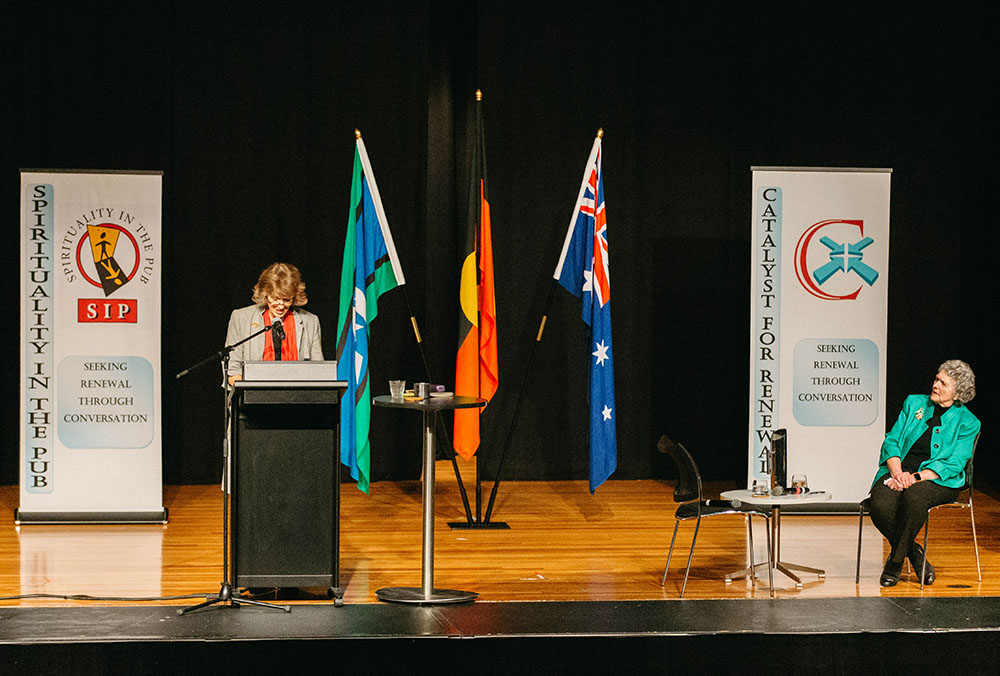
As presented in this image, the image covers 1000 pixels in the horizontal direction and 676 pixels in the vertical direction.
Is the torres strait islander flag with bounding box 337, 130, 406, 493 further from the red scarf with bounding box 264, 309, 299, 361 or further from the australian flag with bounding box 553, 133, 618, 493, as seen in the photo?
the australian flag with bounding box 553, 133, 618, 493

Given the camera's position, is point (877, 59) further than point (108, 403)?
Yes

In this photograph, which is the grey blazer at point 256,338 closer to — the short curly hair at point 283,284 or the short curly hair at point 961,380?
the short curly hair at point 283,284

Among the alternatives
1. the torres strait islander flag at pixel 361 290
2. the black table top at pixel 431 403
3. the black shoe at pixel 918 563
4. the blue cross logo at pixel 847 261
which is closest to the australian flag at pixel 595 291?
the torres strait islander flag at pixel 361 290

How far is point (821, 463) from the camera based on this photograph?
7.04 m

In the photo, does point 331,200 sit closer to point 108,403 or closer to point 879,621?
point 108,403

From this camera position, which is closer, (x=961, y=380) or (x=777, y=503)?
(x=777, y=503)

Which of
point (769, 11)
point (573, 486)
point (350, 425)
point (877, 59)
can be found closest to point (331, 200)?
point (350, 425)

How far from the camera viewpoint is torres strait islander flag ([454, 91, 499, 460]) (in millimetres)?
6832

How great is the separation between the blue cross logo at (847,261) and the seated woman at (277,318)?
309 centimetres

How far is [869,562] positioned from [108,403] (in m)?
4.16

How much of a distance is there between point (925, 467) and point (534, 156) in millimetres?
3613

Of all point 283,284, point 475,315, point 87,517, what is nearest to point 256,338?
point 283,284

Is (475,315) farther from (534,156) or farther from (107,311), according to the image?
(107,311)

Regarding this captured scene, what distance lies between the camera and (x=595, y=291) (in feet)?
22.5
